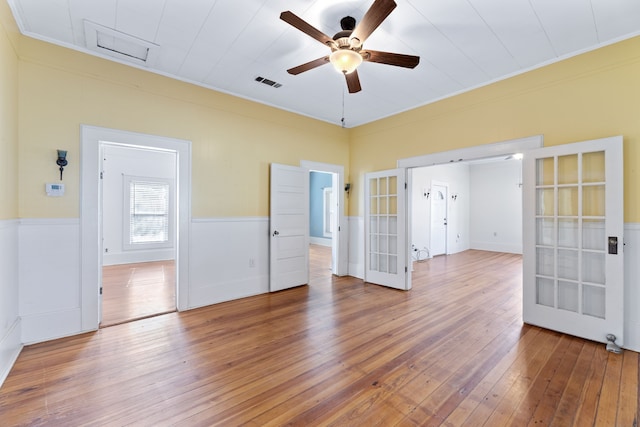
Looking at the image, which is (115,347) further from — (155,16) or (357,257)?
(357,257)

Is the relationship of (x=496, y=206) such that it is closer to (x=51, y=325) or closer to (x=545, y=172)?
(x=545, y=172)

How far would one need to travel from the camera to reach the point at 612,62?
274 cm

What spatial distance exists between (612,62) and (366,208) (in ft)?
11.0

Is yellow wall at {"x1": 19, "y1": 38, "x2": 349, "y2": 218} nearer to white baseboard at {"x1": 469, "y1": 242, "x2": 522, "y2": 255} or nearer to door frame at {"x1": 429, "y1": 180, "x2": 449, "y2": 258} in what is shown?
door frame at {"x1": 429, "y1": 180, "x2": 449, "y2": 258}

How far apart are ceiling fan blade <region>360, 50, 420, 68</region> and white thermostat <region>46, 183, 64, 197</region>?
3.19 meters

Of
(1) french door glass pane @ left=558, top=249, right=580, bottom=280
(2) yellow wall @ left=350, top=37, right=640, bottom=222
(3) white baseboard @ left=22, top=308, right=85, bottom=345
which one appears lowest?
(3) white baseboard @ left=22, top=308, right=85, bottom=345

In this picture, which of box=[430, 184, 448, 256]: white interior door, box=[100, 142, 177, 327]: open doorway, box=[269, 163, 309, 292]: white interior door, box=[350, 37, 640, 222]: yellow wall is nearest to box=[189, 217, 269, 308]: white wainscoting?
box=[269, 163, 309, 292]: white interior door

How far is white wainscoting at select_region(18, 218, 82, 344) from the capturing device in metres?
2.66

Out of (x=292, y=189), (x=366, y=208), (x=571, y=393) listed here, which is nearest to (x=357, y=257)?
(x=366, y=208)

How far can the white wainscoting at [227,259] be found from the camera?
369 cm

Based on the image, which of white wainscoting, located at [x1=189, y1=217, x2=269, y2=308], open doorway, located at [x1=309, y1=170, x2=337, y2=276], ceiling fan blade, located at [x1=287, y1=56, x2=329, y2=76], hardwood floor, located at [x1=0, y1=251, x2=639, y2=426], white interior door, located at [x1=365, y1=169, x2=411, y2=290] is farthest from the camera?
open doorway, located at [x1=309, y1=170, x2=337, y2=276]

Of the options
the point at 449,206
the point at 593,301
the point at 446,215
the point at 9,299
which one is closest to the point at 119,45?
the point at 9,299

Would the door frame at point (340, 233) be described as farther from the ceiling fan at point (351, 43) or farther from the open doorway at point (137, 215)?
the open doorway at point (137, 215)

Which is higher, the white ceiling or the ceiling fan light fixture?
the white ceiling
